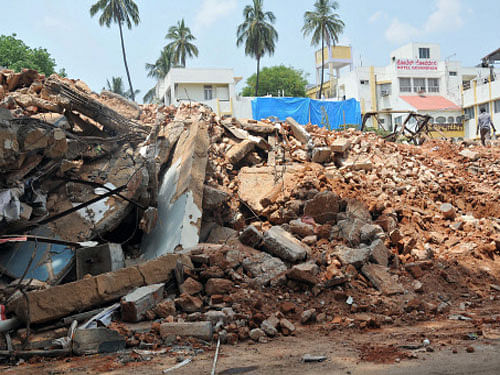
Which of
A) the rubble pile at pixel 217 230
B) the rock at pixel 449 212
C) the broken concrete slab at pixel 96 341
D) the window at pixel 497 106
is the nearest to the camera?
the broken concrete slab at pixel 96 341

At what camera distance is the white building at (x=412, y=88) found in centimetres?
3178

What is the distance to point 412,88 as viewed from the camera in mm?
33500

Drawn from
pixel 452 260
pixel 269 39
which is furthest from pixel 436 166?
pixel 269 39

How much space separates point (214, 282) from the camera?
4.96m

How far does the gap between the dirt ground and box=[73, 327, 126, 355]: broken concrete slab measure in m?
0.10

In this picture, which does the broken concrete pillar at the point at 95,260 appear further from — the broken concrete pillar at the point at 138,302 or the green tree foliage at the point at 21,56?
the green tree foliage at the point at 21,56

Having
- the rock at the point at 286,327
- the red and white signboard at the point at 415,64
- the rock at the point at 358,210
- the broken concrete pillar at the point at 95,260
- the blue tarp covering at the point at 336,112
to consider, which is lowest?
the rock at the point at 286,327

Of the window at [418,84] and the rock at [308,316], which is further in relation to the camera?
the window at [418,84]

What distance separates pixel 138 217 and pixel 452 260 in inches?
190

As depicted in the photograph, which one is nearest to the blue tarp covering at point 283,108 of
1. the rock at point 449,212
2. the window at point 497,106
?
the rock at point 449,212

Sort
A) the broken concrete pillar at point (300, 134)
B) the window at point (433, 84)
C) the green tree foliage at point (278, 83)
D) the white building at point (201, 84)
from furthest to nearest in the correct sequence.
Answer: the green tree foliage at point (278, 83), the window at point (433, 84), the white building at point (201, 84), the broken concrete pillar at point (300, 134)

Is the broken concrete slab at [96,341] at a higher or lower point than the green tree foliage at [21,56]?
lower

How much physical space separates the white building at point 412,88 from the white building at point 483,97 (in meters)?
0.65

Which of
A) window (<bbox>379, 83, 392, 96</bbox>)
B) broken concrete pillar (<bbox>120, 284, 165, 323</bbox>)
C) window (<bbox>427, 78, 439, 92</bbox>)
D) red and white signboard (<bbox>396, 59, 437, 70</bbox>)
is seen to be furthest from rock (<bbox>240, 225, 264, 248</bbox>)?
window (<bbox>427, 78, 439, 92</bbox>)
